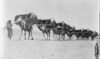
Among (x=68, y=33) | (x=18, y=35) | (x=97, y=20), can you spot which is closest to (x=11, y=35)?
(x=18, y=35)

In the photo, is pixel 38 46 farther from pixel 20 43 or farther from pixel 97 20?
pixel 97 20

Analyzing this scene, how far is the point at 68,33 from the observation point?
6.86ft

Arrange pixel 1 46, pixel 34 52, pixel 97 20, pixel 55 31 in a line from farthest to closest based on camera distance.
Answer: pixel 97 20 < pixel 55 31 < pixel 34 52 < pixel 1 46

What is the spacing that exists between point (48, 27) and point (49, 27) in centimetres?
1

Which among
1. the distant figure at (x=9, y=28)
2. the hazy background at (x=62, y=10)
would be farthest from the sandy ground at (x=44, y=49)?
the hazy background at (x=62, y=10)

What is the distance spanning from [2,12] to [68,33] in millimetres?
996

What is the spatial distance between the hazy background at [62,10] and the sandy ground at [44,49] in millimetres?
249

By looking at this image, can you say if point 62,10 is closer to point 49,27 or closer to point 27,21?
point 49,27

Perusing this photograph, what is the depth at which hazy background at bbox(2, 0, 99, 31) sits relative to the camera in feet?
5.85

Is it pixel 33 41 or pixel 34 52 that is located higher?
pixel 33 41

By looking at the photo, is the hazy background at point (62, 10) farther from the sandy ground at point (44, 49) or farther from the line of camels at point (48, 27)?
the sandy ground at point (44, 49)

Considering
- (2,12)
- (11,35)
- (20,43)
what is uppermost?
(2,12)

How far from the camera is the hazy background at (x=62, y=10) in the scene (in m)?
1.78

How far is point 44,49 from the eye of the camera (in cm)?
188
